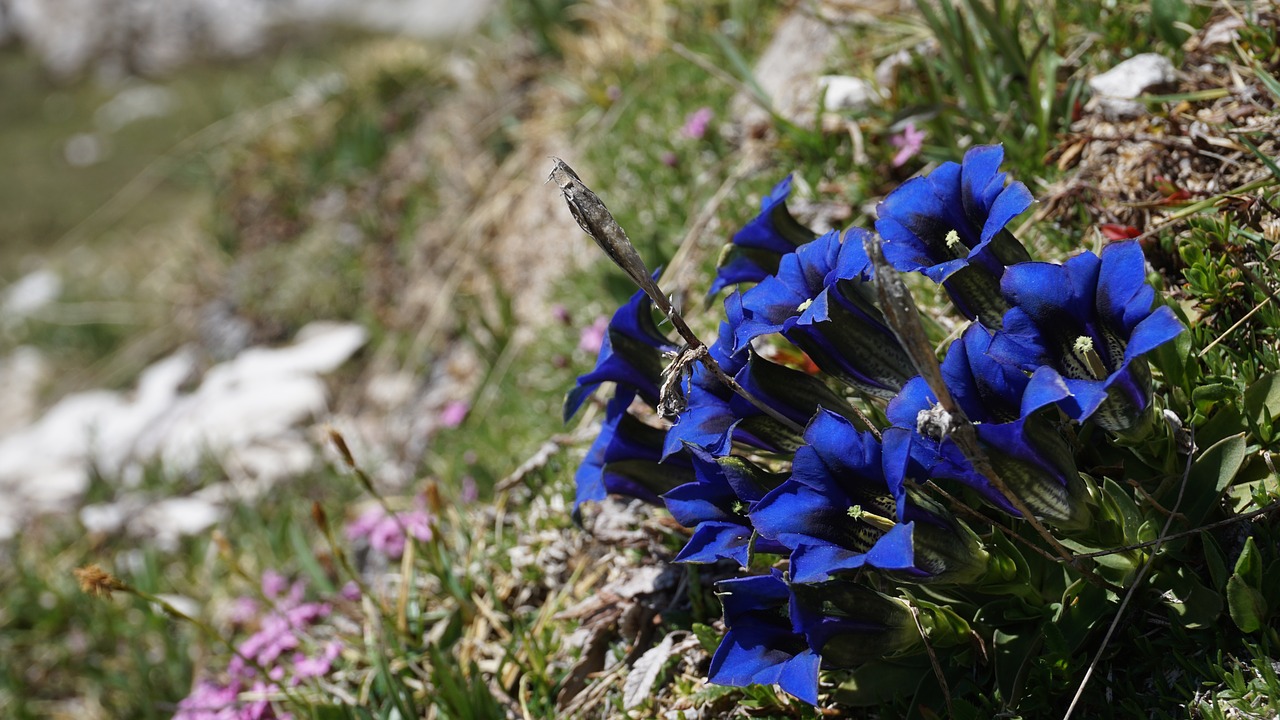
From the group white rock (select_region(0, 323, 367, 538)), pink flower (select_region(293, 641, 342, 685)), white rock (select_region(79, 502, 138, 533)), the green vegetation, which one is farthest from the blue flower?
white rock (select_region(79, 502, 138, 533))

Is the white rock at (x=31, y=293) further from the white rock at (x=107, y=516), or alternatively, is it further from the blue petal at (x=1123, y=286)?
the blue petal at (x=1123, y=286)

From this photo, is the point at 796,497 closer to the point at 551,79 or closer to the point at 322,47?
the point at 551,79

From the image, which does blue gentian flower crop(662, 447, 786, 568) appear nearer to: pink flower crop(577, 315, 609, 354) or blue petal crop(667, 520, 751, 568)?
blue petal crop(667, 520, 751, 568)

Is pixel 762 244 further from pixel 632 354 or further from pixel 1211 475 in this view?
pixel 1211 475

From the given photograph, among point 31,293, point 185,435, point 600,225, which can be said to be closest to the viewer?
point 600,225

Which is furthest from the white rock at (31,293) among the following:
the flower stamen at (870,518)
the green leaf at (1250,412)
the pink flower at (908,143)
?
the green leaf at (1250,412)

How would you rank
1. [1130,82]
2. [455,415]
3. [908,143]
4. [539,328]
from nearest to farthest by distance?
1. [1130,82]
2. [908,143]
3. [455,415]
4. [539,328]

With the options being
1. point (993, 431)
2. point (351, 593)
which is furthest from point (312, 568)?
point (993, 431)
